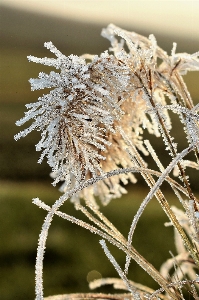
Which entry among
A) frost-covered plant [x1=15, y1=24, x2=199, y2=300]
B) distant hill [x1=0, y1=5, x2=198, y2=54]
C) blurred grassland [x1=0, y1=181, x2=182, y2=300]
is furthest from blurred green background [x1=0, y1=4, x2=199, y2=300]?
distant hill [x1=0, y1=5, x2=198, y2=54]

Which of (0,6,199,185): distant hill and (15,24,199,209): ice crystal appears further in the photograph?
(0,6,199,185): distant hill

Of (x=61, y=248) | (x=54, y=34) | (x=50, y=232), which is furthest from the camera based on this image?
(x=54, y=34)

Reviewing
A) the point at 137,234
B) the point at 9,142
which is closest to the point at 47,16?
the point at 9,142

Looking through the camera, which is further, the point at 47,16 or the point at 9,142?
the point at 47,16

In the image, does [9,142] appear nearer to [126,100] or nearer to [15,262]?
[15,262]

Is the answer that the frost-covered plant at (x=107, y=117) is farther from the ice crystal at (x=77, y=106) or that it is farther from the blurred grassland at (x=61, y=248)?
the blurred grassland at (x=61, y=248)

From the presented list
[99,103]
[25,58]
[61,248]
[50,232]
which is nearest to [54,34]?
[25,58]

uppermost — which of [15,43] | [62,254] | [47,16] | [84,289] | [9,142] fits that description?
[47,16]

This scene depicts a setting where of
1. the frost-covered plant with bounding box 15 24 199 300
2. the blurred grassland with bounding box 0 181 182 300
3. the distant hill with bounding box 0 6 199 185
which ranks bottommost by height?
the frost-covered plant with bounding box 15 24 199 300

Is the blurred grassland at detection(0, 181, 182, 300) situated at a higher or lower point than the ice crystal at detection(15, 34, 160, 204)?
higher

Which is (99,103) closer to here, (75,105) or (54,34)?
(75,105)

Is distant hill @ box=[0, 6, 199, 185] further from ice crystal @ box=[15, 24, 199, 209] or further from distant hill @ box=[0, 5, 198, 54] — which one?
ice crystal @ box=[15, 24, 199, 209]
